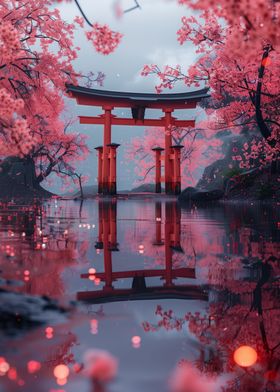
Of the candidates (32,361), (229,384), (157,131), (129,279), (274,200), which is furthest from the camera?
(157,131)

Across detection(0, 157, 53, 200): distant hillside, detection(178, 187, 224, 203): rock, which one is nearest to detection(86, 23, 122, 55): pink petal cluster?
detection(178, 187, 224, 203): rock

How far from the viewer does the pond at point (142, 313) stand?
1599 mm

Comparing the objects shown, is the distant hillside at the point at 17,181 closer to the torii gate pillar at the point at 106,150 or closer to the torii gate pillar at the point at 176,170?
the torii gate pillar at the point at 106,150

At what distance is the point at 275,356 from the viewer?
70.3 inches

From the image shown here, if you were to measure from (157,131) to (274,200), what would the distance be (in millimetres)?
23274

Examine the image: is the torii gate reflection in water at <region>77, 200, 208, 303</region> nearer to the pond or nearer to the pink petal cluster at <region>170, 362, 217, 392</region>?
the pond

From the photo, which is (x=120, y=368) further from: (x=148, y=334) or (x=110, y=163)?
(x=110, y=163)

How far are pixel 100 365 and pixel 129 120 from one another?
21.2 m

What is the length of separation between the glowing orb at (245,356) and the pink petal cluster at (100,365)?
563 mm

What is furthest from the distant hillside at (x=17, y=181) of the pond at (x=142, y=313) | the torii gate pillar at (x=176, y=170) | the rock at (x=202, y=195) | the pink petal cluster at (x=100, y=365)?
the pink petal cluster at (x=100, y=365)

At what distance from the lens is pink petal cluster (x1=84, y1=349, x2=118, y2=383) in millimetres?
1557

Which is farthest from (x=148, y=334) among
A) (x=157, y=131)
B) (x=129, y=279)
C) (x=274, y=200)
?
(x=157, y=131)

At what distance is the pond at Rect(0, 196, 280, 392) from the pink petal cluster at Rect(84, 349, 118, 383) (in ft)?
0.10

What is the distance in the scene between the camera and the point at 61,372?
5.21 ft
